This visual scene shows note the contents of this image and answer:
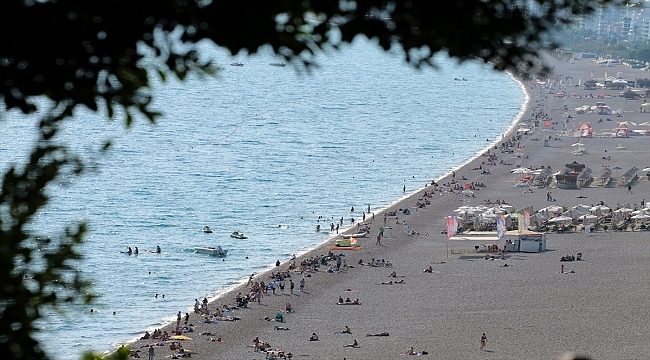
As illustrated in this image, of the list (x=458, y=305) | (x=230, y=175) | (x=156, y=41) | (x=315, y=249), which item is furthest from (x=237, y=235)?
(x=156, y=41)

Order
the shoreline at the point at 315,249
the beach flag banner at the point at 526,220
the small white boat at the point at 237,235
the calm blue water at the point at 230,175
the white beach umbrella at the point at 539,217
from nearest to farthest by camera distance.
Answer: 1. the shoreline at the point at 315,249
2. the calm blue water at the point at 230,175
3. the beach flag banner at the point at 526,220
4. the white beach umbrella at the point at 539,217
5. the small white boat at the point at 237,235

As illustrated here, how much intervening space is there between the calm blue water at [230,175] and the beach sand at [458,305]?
2.71m

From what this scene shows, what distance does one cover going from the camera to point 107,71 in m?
2.91

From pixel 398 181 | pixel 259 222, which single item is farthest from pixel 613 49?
pixel 259 222

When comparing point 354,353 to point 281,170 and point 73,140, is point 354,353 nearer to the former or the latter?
point 281,170

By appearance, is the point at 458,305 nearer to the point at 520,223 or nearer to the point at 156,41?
the point at 520,223

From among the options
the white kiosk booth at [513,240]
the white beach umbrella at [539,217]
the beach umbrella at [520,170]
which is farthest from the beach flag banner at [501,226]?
the beach umbrella at [520,170]

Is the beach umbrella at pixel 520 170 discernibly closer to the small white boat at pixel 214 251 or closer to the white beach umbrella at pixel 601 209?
the white beach umbrella at pixel 601 209

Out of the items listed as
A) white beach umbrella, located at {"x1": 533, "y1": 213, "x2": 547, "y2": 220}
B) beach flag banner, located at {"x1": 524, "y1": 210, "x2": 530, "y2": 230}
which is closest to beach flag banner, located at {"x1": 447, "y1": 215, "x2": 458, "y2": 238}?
beach flag banner, located at {"x1": 524, "y1": 210, "x2": 530, "y2": 230}

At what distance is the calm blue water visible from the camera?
101 ft

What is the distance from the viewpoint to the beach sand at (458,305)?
2227 centimetres

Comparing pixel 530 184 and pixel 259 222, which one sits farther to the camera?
pixel 530 184

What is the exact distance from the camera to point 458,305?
85.6 feet

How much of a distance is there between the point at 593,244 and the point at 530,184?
13940 mm
